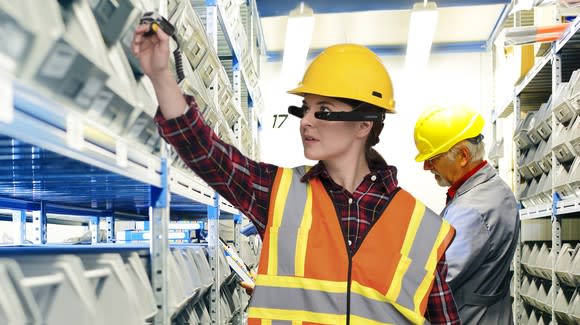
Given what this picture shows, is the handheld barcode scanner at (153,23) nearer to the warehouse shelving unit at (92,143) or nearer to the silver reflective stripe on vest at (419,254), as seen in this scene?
the warehouse shelving unit at (92,143)

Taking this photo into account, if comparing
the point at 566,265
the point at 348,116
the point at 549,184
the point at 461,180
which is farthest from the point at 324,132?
the point at 549,184

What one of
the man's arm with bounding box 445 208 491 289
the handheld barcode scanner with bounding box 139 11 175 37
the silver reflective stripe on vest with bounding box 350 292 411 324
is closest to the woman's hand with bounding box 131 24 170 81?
the handheld barcode scanner with bounding box 139 11 175 37

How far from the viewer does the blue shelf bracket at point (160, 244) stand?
1743 millimetres

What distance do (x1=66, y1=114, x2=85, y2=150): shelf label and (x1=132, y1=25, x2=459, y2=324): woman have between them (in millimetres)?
468

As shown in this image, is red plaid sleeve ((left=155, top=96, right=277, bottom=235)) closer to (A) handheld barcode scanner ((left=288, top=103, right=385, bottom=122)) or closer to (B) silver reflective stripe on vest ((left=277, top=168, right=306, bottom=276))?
(B) silver reflective stripe on vest ((left=277, top=168, right=306, bottom=276))

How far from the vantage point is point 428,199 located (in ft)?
28.2

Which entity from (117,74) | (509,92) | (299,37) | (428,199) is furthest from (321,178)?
(428,199)

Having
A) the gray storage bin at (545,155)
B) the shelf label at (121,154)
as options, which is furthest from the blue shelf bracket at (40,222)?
the gray storage bin at (545,155)

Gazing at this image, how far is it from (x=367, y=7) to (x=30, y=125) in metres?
6.28

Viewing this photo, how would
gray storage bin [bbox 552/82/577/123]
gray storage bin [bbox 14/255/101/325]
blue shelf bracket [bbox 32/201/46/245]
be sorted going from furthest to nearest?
1. gray storage bin [bbox 552/82/577/123]
2. blue shelf bracket [bbox 32/201/46/245]
3. gray storage bin [bbox 14/255/101/325]

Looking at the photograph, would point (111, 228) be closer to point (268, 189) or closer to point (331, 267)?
point (268, 189)

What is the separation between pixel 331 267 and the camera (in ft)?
5.33

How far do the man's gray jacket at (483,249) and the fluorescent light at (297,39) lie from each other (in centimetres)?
401

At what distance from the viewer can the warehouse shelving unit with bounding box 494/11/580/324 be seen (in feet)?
11.7
